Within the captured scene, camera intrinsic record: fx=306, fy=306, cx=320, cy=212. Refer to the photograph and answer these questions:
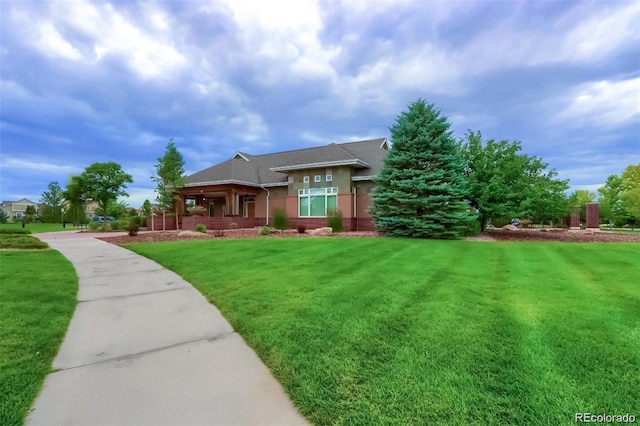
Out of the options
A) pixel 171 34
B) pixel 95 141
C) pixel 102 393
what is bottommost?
pixel 102 393

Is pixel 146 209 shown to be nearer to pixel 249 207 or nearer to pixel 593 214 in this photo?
pixel 249 207

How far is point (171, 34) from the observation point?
1141 centimetres

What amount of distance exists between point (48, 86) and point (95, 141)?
8.53 meters

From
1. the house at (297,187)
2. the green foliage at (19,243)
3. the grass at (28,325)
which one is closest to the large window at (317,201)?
the house at (297,187)

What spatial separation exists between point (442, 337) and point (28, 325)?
193 inches

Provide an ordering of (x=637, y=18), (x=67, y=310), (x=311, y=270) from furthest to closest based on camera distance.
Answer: (x=637, y=18)
(x=311, y=270)
(x=67, y=310)

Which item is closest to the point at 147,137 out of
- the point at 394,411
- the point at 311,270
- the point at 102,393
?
the point at 311,270

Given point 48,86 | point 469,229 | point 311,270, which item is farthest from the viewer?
point 469,229

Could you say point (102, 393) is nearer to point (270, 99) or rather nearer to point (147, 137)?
point (270, 99)

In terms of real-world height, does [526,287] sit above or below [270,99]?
below

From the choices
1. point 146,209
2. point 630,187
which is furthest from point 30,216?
point 630,187

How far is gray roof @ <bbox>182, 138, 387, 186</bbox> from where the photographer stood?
1995 cm

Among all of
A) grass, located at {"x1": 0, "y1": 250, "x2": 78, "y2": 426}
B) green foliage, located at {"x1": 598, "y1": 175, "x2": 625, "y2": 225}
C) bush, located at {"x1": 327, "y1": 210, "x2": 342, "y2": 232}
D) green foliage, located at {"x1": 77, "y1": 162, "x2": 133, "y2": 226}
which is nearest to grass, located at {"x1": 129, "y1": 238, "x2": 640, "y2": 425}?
grass, located at {"x1": 0, "y1": 250, "x2": 78, "y2": 426}

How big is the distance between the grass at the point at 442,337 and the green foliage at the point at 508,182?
27.0ft
